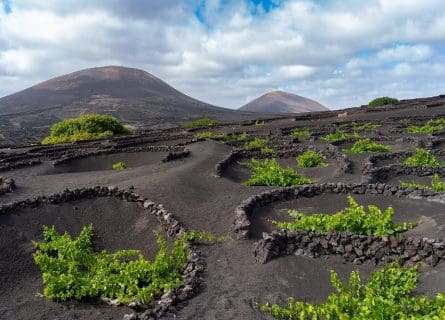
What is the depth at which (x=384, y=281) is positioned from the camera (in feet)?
28.2

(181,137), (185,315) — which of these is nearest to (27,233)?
(185,315)

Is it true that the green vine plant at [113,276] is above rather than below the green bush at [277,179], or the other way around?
below

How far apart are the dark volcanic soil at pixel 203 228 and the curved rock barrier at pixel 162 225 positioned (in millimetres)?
205

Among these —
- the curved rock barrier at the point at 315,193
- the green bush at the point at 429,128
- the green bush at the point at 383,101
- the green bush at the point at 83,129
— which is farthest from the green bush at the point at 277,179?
the green bush at the point at 383,101

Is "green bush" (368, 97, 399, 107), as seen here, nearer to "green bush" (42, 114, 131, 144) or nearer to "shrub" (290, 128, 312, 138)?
"shrub" (290, 128, 312, 138)

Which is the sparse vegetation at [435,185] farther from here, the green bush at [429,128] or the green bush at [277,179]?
the green bush at [429,128]

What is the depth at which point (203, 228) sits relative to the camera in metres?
12.5

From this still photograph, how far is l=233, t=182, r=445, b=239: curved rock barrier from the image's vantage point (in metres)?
12.7

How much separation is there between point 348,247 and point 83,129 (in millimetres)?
39929

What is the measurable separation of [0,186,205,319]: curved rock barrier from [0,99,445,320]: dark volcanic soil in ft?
0.67

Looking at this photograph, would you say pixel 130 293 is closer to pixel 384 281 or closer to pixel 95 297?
pixel 95 297

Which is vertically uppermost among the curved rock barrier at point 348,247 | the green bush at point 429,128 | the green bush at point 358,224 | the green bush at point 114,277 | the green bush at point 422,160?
the green bush at point 429,128

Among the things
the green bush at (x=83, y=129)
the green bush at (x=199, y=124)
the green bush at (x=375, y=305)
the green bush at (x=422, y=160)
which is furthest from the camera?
the green bush at (x=199, y=124)

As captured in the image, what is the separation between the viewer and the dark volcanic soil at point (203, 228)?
8719 millimetres
